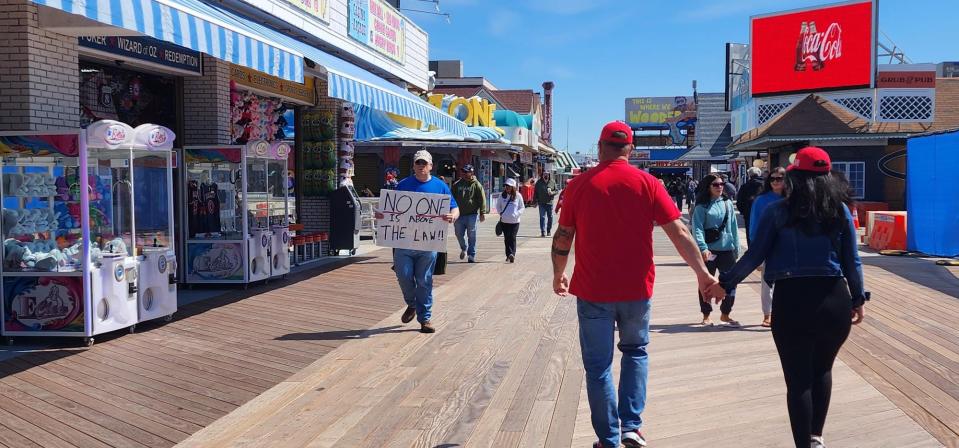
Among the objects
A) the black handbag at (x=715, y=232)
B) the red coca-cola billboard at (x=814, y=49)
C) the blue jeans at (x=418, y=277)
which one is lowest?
the blue jeans at (x=418, y=277)

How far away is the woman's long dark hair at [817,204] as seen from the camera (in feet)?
13.6

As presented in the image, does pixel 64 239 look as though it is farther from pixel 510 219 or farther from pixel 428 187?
pixel 510 219

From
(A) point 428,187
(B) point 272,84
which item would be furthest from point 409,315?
(B) point 272,84

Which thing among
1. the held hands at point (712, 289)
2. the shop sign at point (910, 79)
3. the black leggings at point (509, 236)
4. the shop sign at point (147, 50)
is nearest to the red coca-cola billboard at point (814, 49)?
the shop sign at point (910, 79)

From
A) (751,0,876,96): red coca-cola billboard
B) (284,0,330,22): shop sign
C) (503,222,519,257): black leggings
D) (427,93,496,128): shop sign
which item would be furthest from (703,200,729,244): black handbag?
(427,93,496,128): shop sign

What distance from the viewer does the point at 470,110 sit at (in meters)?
36.8

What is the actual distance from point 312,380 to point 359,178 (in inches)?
1083

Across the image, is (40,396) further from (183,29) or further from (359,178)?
(359,178)

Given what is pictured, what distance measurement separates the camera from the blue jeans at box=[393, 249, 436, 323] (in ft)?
27.2

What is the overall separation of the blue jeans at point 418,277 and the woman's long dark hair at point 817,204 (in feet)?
15.0

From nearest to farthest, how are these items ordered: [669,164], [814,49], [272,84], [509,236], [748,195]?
1. [748,195]
2. [272,84]
3. [509,236]
4. [814,49]
5. [669,164]

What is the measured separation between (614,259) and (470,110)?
3286 cm

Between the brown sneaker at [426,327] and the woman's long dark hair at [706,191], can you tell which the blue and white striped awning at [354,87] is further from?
the woman's long dark hair at [706,191]

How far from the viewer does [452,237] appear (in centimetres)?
2170
